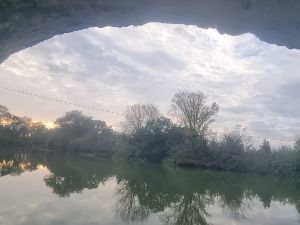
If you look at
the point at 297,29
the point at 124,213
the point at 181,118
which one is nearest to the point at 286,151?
the point at 181,118

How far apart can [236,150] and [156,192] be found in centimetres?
3187

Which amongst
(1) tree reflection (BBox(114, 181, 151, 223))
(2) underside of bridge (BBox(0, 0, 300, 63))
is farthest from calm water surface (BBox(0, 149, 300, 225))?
(2) underside of bridge (BBox(0, 0, 300, 63))

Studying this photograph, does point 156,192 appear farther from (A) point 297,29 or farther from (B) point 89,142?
(B) point 89,142

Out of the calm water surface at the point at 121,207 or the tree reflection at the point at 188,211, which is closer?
the calm water surface at the point at 121,207

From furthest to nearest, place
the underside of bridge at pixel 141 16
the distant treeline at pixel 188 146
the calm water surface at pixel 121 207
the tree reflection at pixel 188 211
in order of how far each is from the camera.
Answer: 1. the distant treeline at pixel 188 146
2. the tree reflection at pixel 188 211
3. the calm water surface at pixel 121 207
4. the underside of bridge at pixel 141 16

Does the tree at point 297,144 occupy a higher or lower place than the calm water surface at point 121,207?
higher

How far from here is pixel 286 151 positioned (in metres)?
52.1

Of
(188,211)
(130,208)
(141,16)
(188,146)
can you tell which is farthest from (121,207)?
(188,146)

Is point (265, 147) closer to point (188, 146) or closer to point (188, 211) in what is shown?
point (188, 146)

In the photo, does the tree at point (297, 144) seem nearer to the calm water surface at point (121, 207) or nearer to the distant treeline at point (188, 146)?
the distant treeline at point (188, 146)

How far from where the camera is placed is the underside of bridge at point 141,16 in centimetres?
785

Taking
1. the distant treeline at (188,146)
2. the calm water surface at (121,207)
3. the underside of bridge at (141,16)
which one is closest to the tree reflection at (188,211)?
the calm water surface at (121,207)

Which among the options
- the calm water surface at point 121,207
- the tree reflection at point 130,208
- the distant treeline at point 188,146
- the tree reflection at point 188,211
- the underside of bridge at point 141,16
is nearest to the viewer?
the underside of bridge at point 141,16

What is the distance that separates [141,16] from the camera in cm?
936
